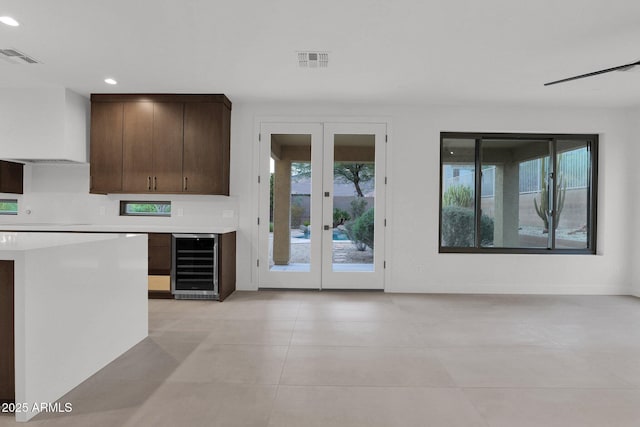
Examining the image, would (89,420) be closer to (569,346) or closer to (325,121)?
(569,346)

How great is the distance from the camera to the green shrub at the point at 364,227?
215 inches

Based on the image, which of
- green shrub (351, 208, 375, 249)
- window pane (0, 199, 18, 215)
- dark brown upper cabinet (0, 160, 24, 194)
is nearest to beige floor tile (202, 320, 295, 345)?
green shrub (351, 208, 375, 249)

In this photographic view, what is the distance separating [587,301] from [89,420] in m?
5.42

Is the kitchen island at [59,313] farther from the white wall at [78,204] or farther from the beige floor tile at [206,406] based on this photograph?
the white wall at [78,204]

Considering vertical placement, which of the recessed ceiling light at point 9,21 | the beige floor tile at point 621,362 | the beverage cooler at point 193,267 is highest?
the recessed ceiling light at point 9,21

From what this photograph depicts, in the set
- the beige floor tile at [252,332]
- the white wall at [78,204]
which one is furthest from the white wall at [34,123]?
the beige floor tile at [252,332]

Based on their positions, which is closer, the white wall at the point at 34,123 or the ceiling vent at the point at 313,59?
the ceiling vent at the point at 313,59

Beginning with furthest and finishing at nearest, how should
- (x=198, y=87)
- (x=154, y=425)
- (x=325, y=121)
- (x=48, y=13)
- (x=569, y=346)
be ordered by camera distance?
(x=325, y=121), (x=198, y=87), (x=569, y=346), (x=48, y=13), (x=154, y=425)

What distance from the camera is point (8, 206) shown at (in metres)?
5.50

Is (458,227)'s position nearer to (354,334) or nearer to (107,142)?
(354,334)

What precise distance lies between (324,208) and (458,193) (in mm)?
1913

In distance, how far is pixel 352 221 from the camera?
17.9 feet

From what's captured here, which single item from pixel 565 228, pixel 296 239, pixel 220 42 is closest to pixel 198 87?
pixel 220 42

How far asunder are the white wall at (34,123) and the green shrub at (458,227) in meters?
5.00
